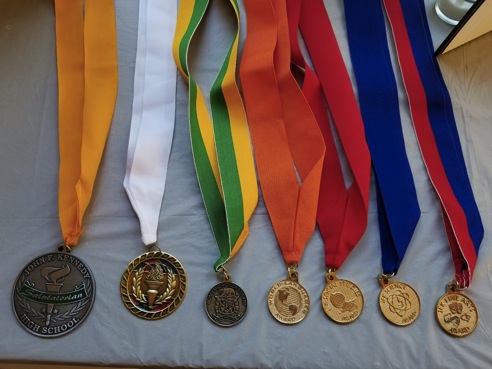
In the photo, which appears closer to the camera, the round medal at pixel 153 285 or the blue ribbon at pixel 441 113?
the round medal at pixel 153 285

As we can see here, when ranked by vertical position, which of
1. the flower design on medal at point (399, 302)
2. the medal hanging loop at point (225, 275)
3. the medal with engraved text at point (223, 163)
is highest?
the medal with engraved text at point (223, 163)

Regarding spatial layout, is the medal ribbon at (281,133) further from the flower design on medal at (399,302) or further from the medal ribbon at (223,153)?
the flower design on medal at (399,302)

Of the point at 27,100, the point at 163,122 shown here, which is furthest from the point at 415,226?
the point at 27,100

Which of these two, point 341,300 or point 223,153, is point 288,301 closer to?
point 341,300

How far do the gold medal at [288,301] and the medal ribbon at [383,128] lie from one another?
18 centimetres

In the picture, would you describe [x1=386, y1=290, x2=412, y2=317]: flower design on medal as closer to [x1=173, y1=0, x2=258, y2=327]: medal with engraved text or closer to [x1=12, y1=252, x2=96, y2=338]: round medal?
[x1=173, y1=0, x2=258, y2=327]: medal with engraved text

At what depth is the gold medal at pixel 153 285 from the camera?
1.01 meters

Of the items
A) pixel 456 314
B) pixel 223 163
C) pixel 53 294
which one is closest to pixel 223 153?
pixel 223 163

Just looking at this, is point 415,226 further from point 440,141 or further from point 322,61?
point 322,61

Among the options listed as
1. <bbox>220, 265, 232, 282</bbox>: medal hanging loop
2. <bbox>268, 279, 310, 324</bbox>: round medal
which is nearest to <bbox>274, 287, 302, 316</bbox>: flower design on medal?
<bbox>268, 279, 310, 324</bbox>: round medal

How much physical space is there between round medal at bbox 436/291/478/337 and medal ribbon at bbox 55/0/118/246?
764 mm

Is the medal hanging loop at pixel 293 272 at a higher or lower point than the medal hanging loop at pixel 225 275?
higher

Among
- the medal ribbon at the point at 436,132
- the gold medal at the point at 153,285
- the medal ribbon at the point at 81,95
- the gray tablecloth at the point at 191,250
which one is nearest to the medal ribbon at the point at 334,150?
the gray tablecloth at the point at 191,250

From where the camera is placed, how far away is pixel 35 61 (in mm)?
1243
